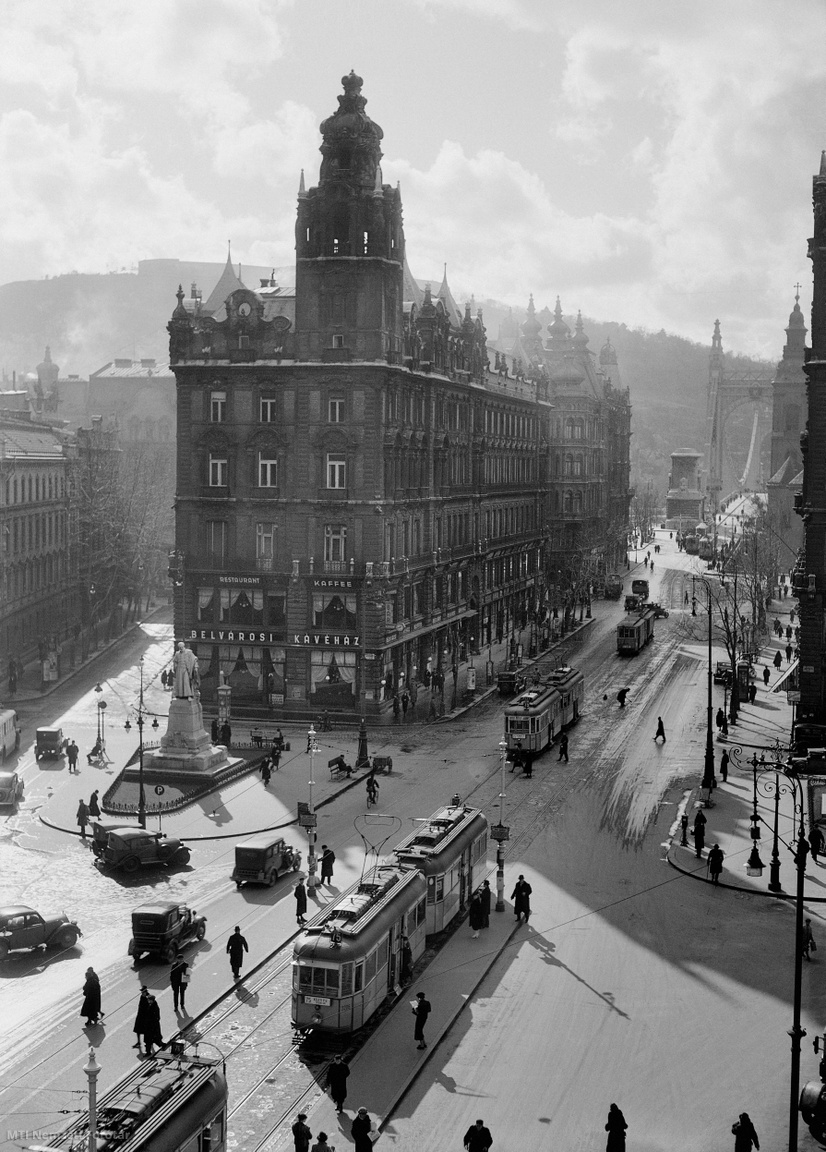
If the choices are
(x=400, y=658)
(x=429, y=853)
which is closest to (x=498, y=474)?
(x=400, y=658)

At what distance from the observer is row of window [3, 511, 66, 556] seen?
9306 cm

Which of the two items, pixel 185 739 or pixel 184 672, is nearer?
pixel 184 672

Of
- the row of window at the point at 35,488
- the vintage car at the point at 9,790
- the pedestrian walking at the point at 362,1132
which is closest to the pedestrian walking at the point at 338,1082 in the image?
the pedestrian walking at the point at 362,1132

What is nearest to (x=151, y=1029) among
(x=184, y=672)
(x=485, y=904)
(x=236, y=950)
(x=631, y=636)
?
(x=236, y=950)

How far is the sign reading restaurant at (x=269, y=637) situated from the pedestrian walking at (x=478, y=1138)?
164 feet

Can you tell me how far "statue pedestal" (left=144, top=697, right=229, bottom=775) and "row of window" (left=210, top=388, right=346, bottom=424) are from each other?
20.3 metres

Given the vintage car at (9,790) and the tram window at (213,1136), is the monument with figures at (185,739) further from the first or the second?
the tram window at (213,1136)

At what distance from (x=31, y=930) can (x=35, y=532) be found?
6183 centimetres

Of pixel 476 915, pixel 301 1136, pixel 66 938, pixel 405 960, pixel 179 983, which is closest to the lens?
pixel 301 1136

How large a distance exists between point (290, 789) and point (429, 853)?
19223 millimetres

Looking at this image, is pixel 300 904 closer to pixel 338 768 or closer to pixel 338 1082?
pixel 338 1082

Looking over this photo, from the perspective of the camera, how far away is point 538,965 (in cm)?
4056

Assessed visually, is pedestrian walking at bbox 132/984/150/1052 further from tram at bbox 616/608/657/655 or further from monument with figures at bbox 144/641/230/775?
tram at bbox 616/608/657/655

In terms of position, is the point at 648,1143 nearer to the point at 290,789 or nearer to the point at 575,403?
the point at 290,789
